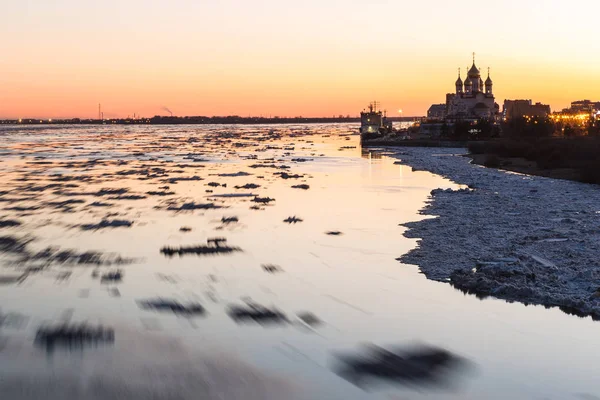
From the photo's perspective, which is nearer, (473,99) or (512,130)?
(512,130)

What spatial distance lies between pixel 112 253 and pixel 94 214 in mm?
7573

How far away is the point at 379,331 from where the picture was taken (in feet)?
36.2

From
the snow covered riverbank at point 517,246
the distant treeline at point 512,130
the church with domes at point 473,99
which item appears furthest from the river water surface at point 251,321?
the church with domes at point 473,99

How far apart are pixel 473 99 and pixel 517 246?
407 feet

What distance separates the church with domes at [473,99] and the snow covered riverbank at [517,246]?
94342 mm

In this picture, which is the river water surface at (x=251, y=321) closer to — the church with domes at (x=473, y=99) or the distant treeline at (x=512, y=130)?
the distant treeline at (x=512, y=130)

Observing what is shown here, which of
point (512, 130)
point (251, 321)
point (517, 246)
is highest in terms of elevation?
point (512, 130)

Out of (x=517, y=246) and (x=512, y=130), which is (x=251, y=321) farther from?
(x=512, y=130)

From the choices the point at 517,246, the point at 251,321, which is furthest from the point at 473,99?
the point at 251,321

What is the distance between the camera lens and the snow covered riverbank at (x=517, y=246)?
1284cm

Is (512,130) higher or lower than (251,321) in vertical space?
higher

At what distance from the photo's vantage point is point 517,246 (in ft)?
54.1

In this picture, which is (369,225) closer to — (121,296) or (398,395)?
(121,296)

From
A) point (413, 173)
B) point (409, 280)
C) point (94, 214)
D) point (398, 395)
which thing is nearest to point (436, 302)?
point (409, 280)
